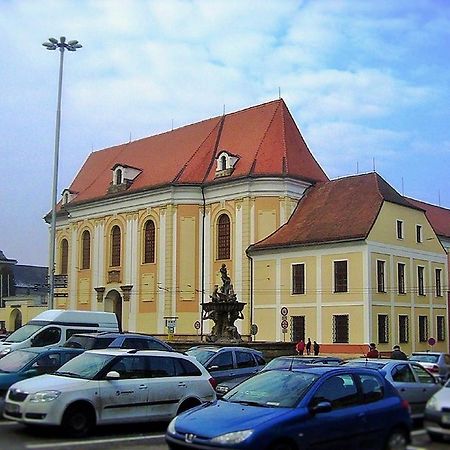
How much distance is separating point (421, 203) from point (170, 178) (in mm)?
24192

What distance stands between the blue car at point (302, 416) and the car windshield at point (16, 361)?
21.8 ft

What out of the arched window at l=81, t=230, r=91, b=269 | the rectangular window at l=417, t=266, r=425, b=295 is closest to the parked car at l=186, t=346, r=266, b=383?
the rectangular window at l=417, t=266, r=425, b=295

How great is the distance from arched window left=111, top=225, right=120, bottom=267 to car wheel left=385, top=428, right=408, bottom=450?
5085 centimetres

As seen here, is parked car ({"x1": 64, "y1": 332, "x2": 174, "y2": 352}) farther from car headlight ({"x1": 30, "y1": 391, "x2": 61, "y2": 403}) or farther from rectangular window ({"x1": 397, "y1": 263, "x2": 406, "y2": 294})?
rectangular window ({"x1": 397, "y1": 263, "x2": 406, "y2": 294})

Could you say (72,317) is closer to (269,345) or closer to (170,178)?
(269,345)

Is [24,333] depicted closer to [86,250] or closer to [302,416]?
[302,416]

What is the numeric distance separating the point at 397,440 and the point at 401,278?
1496 inches

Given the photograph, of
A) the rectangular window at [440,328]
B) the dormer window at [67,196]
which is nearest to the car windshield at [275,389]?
the rectangular window at [440,328]

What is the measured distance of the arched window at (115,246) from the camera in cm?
6109

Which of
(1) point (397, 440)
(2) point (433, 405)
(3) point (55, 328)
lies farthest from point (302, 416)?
(3) point (55, 328)

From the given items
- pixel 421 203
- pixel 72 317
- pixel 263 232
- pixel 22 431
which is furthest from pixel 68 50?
pixel 421 203

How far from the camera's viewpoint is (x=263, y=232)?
5250cm

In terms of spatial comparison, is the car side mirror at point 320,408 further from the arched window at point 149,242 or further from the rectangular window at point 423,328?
the arched window at point 149,242

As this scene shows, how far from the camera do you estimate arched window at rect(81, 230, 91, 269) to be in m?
64.0
